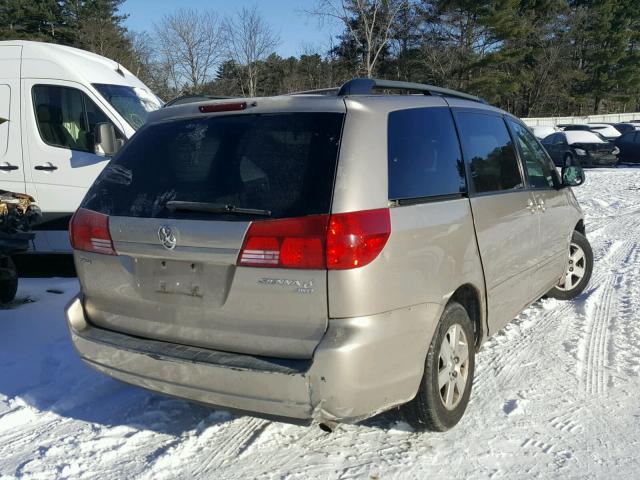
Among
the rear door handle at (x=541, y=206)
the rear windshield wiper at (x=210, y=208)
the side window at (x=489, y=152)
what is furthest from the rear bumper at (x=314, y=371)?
the rear door handle at (x=541, y=206)

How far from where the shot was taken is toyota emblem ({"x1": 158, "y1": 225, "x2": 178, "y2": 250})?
2832mm

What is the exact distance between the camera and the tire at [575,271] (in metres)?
5.87

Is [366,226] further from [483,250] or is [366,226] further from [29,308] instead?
[29,308]

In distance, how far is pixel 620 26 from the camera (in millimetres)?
56250

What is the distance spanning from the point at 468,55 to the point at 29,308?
4077 centimetres

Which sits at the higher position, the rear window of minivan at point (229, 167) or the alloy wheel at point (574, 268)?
the rear window of minivan at point (229, 167)

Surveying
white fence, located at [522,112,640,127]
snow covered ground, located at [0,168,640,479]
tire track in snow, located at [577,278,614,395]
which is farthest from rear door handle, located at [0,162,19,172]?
white fence, located at [522,112,640,127]

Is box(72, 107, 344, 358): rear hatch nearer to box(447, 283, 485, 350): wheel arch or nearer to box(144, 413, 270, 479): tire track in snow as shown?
box(144, 413, 270, 479): tire track in snow

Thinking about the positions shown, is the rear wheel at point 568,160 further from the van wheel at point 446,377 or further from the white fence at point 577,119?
the white fence at point 577,119

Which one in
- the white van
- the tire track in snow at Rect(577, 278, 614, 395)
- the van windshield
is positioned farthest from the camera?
the van windshield

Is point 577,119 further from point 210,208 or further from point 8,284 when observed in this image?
point 210,208

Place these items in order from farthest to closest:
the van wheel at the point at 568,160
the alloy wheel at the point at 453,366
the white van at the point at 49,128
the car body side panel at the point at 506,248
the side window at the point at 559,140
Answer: the side window at the point at 559,140
the white van at the point at 49,128
the van wheel at the point at 568,160
the car body side panel at the point at 506,248
the alloy wheel at the point at 453,366

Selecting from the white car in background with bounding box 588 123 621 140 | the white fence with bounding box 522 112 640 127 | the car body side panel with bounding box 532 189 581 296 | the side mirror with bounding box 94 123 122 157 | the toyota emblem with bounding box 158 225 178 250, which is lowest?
the car body side panel with bounding box 532 189 581 296

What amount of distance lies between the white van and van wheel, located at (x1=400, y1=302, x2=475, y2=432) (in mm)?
5036
